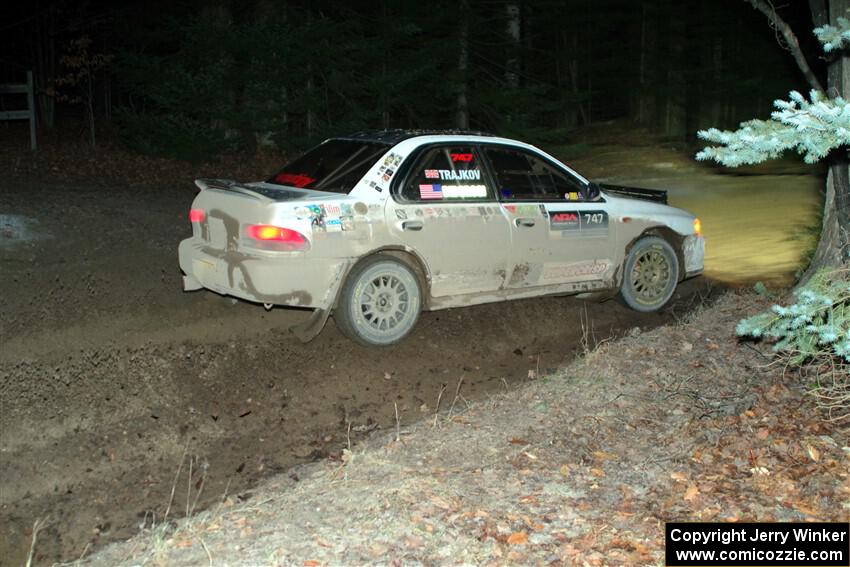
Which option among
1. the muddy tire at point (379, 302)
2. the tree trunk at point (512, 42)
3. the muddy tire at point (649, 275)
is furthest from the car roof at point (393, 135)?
the tree trunk at point (512, 42)

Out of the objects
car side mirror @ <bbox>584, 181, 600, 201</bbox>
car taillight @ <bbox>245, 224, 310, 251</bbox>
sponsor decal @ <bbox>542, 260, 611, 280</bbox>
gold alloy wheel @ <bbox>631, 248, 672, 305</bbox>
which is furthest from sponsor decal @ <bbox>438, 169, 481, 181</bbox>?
gold alloy wheel @ <bbox>631, 248, 672, 305</bbox>

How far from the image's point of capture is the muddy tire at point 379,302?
735 centimetres

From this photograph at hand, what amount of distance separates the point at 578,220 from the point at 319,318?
8.73ft

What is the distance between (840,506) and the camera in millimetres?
4863

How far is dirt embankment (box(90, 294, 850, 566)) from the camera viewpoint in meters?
4.49

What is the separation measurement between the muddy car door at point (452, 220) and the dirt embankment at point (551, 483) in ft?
→ 4.31

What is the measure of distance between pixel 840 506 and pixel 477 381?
3.18m

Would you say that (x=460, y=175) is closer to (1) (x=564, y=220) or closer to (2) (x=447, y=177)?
(2) (x=447, y=177)

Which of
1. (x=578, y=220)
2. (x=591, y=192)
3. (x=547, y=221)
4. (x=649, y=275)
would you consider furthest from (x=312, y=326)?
(x=649, y=275)

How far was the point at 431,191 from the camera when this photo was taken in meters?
7.67

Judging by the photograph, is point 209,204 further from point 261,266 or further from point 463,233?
point 463,233

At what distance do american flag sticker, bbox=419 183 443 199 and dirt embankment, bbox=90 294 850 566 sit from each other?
1785 mm

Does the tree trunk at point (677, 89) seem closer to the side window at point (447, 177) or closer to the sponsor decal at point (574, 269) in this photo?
the sponsor decal at point (574, 269)

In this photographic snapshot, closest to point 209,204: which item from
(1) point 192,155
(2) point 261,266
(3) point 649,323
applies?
(2) point 261,266
